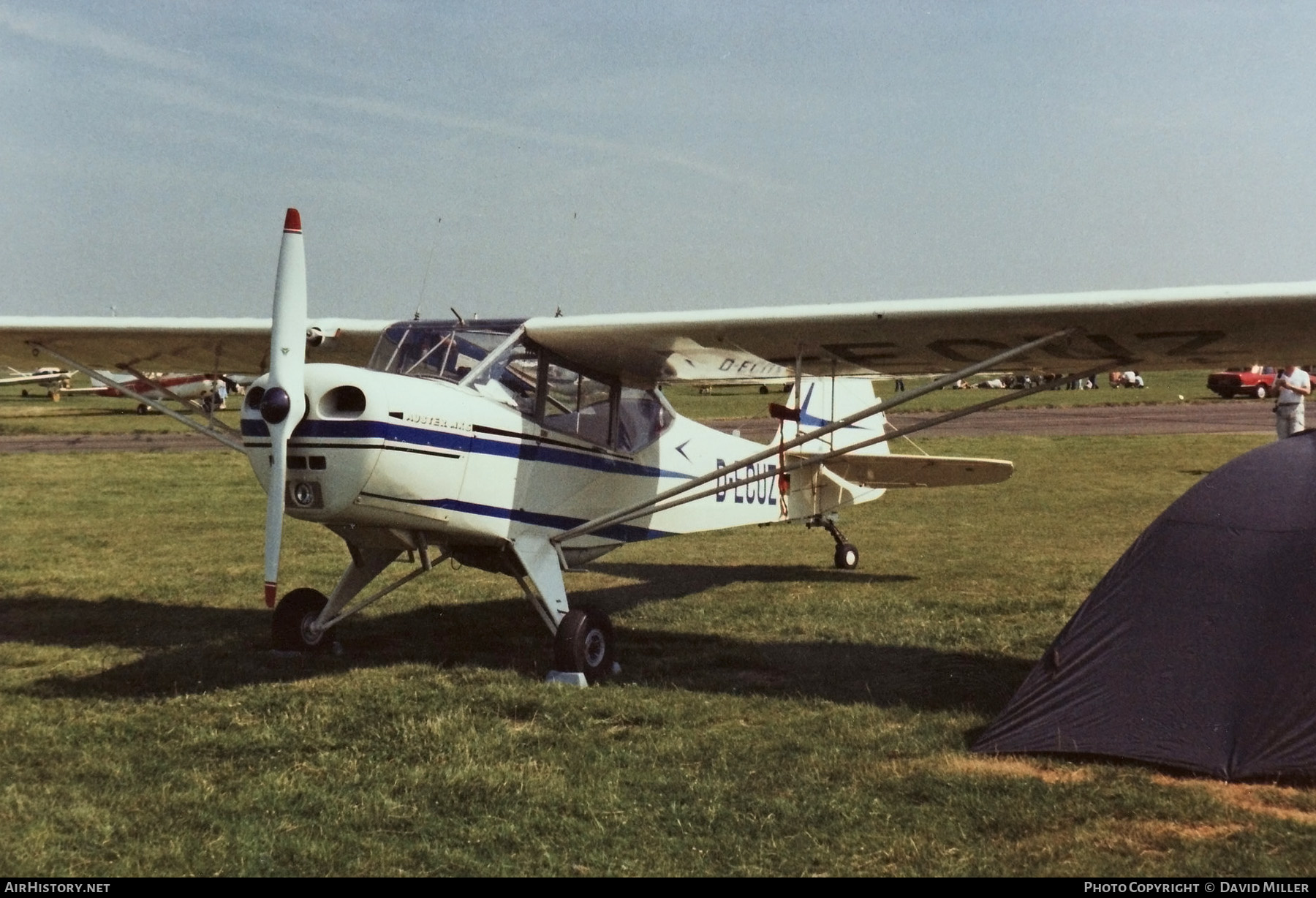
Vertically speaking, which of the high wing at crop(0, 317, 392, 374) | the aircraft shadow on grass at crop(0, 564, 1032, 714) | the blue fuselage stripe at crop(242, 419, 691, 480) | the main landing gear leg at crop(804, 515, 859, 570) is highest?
the high wing at crop(0, 317, 392, 374)

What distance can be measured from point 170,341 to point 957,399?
45.3m

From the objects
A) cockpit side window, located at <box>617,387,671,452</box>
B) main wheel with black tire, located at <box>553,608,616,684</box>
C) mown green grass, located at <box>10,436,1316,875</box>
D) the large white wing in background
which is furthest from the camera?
cockpit side window, located at <box>617,387,671,452</box>

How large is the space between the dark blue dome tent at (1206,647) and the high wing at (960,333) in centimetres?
116

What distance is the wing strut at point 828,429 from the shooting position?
7473mm

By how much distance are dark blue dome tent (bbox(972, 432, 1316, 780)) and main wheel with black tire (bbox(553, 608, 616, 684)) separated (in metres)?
2.80

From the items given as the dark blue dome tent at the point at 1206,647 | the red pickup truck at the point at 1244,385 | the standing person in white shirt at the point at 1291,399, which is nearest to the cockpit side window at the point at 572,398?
the dark blue dome tent at the point at 1206,647

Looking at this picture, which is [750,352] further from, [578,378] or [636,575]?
[636,575]

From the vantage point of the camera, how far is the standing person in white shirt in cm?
1816

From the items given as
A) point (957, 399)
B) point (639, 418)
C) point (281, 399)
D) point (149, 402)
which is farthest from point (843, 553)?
point (957, 399)

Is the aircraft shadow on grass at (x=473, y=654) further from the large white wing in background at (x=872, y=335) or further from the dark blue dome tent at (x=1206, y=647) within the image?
the large white wing in background at (x=872, y=335)

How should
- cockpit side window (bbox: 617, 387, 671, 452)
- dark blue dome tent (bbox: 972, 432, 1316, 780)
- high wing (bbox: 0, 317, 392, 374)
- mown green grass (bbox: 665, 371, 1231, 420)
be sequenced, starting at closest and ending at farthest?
1. dark blue dome tent (bbox: 972, 432, 1316, 780)
2. cockpit side window (bbox: 617, 387, 671, 452)
3. high wing (bbox: 0, 317, 392, 374)
4. mown green grass (bbox: 665, 371, 1231, 420)

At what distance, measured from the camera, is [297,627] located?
8.62m

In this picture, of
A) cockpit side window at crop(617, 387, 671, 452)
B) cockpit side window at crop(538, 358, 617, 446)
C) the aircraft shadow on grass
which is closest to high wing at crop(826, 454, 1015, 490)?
the aircraft shadow on grass

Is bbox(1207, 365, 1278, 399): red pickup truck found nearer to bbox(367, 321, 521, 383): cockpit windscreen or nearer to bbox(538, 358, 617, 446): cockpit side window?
bbox(538, 358, 617, 446): cockpit side window
